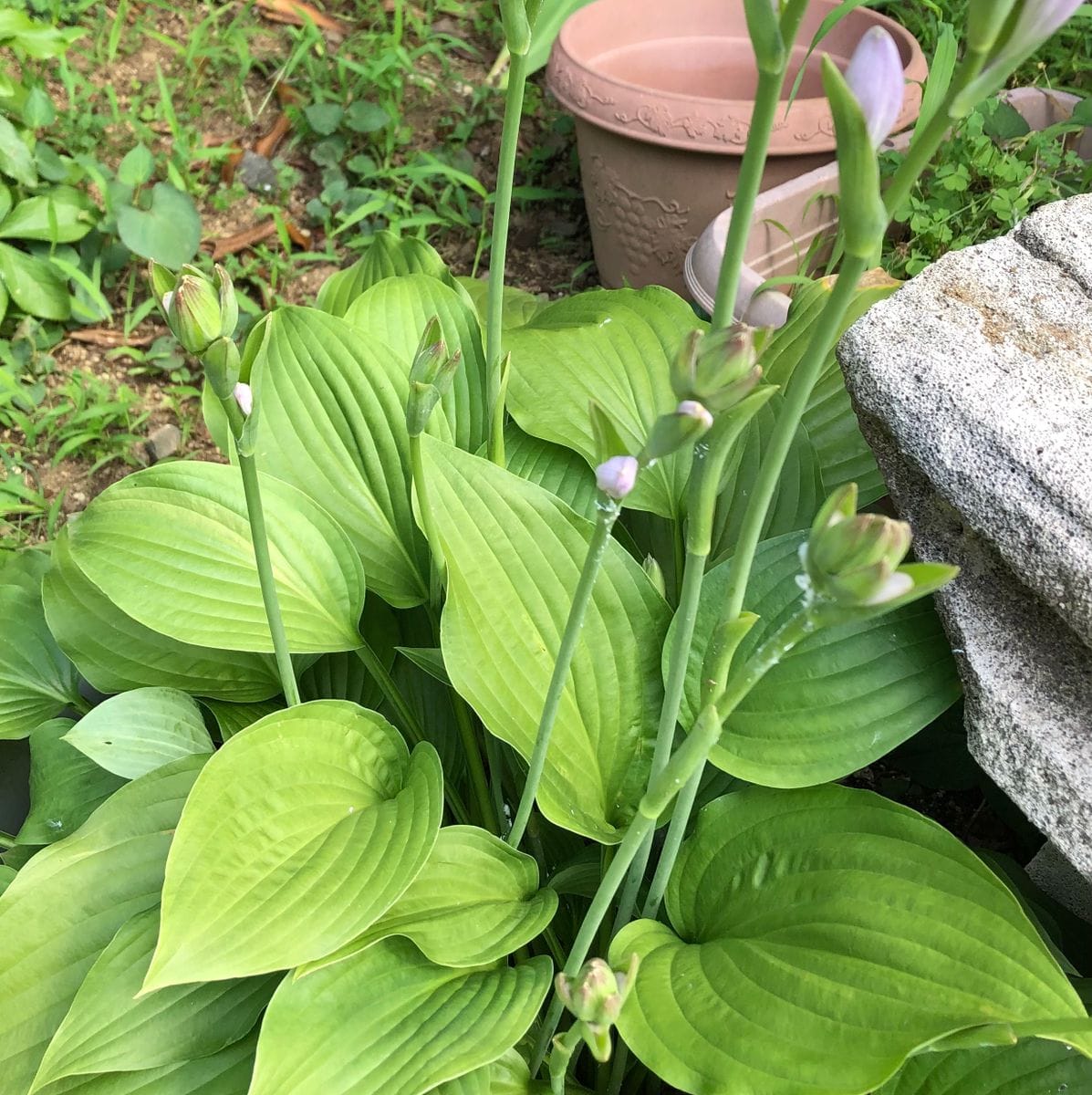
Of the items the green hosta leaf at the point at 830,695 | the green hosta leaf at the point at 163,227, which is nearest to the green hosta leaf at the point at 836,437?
the green hosta leaf at the point at 830,695

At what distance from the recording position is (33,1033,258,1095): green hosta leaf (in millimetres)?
770

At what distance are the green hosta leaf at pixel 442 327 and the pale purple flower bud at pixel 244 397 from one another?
50 cm

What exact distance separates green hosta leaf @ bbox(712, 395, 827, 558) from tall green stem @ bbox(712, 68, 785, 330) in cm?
55

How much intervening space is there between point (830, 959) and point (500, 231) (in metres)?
0.62

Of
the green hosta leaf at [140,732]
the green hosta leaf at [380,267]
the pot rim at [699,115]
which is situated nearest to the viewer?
the green hosta leaf at [140,732]

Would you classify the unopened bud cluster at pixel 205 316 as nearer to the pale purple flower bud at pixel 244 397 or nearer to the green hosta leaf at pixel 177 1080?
the pale purple flower bud at pixel 244 397

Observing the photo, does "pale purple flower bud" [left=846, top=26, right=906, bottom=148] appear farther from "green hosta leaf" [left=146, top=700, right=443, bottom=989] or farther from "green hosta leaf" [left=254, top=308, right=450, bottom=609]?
"green hosta leaf" [left=254, top=308, right=450, bottom=609]

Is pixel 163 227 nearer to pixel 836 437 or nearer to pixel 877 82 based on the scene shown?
pixel 836 437

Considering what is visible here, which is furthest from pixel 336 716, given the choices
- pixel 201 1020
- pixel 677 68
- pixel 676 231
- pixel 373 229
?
pixel 677 68

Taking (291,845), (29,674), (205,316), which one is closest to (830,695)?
(291,845)

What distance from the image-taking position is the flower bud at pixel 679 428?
0.44 meters

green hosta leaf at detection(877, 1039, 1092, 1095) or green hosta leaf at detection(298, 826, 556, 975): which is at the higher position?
green hosta leaf at detection(877, 1039, 1092, 1095)

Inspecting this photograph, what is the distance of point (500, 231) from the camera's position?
78 centimetres

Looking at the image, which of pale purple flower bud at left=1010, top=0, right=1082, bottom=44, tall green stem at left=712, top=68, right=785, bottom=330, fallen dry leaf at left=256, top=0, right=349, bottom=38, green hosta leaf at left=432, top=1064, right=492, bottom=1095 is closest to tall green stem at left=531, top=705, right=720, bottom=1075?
green hosta leaf at left=432, top=1064, right=492, bottom=1095
